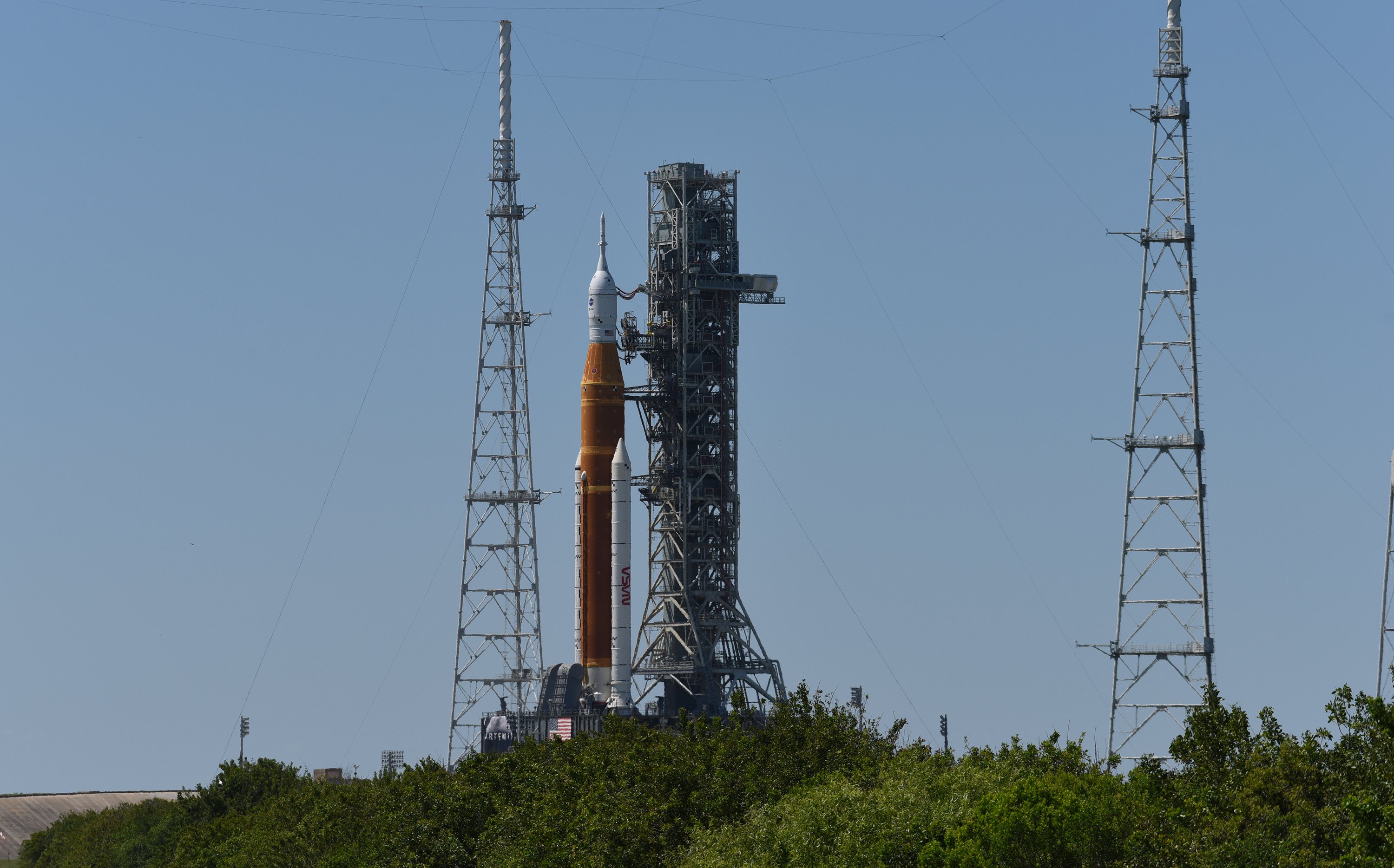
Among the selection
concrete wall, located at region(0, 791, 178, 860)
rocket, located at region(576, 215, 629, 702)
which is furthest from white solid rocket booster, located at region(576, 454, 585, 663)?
concrete wall, located at region(0, 791, 178, 860)

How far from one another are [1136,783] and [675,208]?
56024 mm

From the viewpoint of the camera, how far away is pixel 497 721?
10381 cm

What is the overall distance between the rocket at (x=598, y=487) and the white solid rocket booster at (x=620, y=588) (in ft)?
5.86

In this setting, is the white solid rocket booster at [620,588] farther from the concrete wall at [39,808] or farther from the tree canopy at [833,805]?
the concrete wall at [39,808]

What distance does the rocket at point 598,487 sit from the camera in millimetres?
105625

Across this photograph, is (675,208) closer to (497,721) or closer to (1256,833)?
(497,721)

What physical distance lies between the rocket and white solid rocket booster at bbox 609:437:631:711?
5.86 feet

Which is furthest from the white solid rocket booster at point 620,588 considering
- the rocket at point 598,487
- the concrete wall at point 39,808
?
the concrete wall at point 39,808

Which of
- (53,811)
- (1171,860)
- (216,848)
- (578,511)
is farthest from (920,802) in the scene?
(53,811)

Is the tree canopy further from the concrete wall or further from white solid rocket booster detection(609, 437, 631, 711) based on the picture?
the concrete wall

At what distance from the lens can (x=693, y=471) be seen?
108 m

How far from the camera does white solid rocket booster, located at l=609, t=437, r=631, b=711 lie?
102188 mm

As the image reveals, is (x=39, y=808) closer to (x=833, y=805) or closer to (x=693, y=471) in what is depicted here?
(x=693, y=471)

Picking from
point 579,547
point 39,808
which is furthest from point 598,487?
point 39,808
